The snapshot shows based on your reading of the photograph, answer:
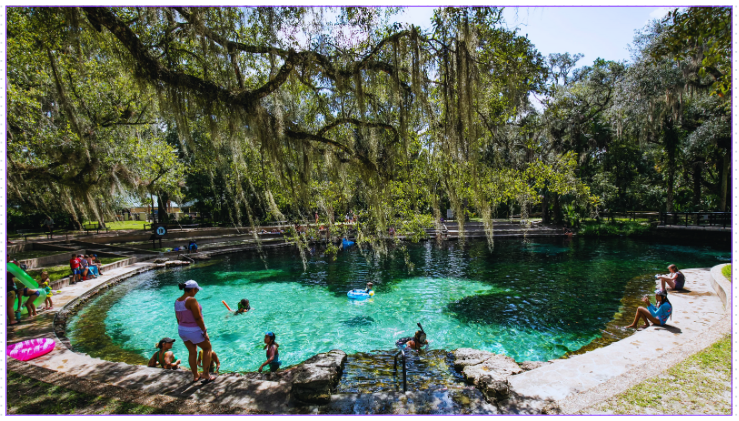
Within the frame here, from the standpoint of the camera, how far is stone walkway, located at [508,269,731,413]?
3910 mm

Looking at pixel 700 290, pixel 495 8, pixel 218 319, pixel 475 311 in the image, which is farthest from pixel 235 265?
pixel 700 290

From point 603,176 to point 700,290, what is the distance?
77.7ft

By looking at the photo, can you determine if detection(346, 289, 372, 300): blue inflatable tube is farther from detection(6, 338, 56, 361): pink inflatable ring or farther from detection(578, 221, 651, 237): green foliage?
detection(578, 221, 651, 237): green foliage

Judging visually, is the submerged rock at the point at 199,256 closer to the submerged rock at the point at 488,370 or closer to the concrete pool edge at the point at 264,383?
the concrete pool edge at the point at 264,383

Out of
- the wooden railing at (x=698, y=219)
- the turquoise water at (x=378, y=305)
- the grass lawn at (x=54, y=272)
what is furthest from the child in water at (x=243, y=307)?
the wooden railing at (x=698, y=219)

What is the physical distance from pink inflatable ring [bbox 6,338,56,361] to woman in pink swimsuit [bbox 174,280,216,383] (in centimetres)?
315

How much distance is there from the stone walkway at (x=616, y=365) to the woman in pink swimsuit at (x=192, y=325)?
148 inches

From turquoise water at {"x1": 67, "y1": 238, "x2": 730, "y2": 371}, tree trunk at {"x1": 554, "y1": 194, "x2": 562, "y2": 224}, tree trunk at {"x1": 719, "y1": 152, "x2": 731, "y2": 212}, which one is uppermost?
tree trunk at {"x1": 719, "y1": 152, "x2": 731, "y2": 212}

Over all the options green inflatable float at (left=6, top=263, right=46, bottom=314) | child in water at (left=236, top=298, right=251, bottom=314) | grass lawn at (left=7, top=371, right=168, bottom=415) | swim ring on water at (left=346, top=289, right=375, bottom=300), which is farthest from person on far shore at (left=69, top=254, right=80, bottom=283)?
swim ring on water at (left=346, top=289, right=375, bottom=300)

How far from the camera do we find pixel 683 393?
144 inches

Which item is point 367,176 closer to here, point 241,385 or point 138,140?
point 241,385

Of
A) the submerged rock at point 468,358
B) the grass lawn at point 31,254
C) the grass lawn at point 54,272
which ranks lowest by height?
the submerged rock at point 468,358

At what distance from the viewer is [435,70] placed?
561cm

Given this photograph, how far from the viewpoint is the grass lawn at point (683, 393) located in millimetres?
3426
